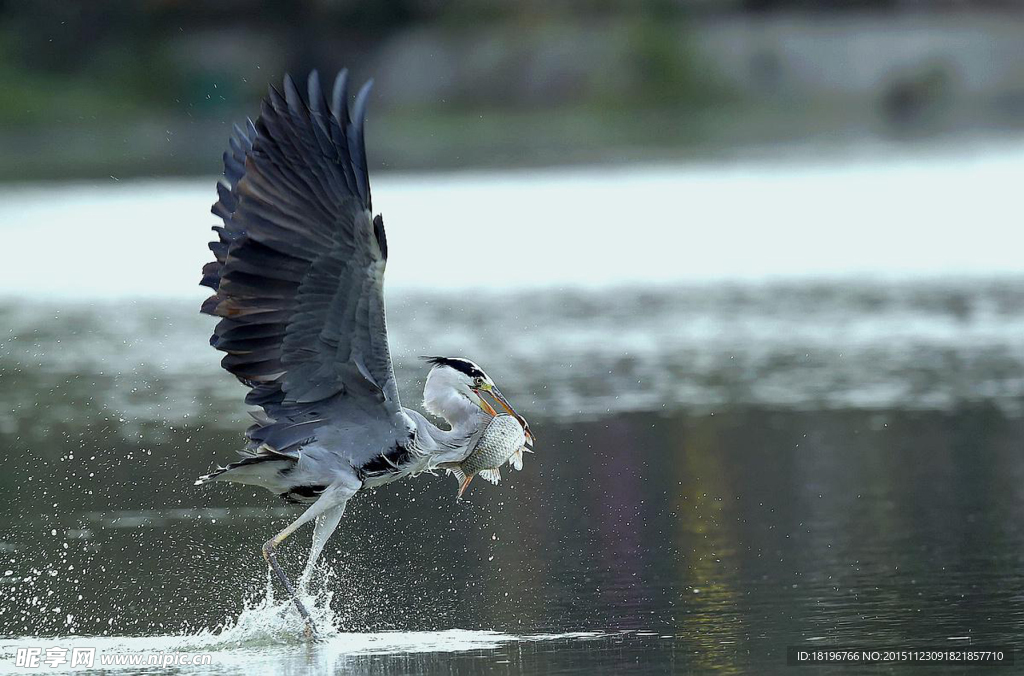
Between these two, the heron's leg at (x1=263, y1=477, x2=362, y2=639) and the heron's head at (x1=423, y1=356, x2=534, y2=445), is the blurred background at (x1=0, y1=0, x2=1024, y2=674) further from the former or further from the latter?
the heron's head at (x1=423, y1=356, x2=534, y2=445)

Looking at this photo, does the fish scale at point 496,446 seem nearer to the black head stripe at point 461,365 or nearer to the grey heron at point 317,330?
the grey heron at point 317,330

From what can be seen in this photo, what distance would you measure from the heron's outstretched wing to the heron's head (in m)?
0.54

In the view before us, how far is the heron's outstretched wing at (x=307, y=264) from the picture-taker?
7.95m

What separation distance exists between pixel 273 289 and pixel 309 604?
1444mm

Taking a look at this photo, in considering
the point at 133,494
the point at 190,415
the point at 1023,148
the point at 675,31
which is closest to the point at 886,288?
the point at 190,415

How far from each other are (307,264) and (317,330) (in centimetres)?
30

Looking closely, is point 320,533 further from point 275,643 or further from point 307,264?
point 307,264

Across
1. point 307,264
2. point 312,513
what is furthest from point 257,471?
point 307,264

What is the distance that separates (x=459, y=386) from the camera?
9016mm

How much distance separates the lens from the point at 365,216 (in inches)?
311

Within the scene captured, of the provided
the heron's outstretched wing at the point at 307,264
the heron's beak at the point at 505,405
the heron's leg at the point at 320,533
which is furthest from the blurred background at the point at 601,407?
the heron's outstretched wing at the point at 307,264

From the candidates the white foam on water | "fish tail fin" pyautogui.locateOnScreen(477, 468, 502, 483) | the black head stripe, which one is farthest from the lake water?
the black head stripe

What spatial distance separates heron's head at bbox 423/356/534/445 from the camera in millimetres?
8906

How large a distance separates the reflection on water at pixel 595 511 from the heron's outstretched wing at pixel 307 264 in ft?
3.48
